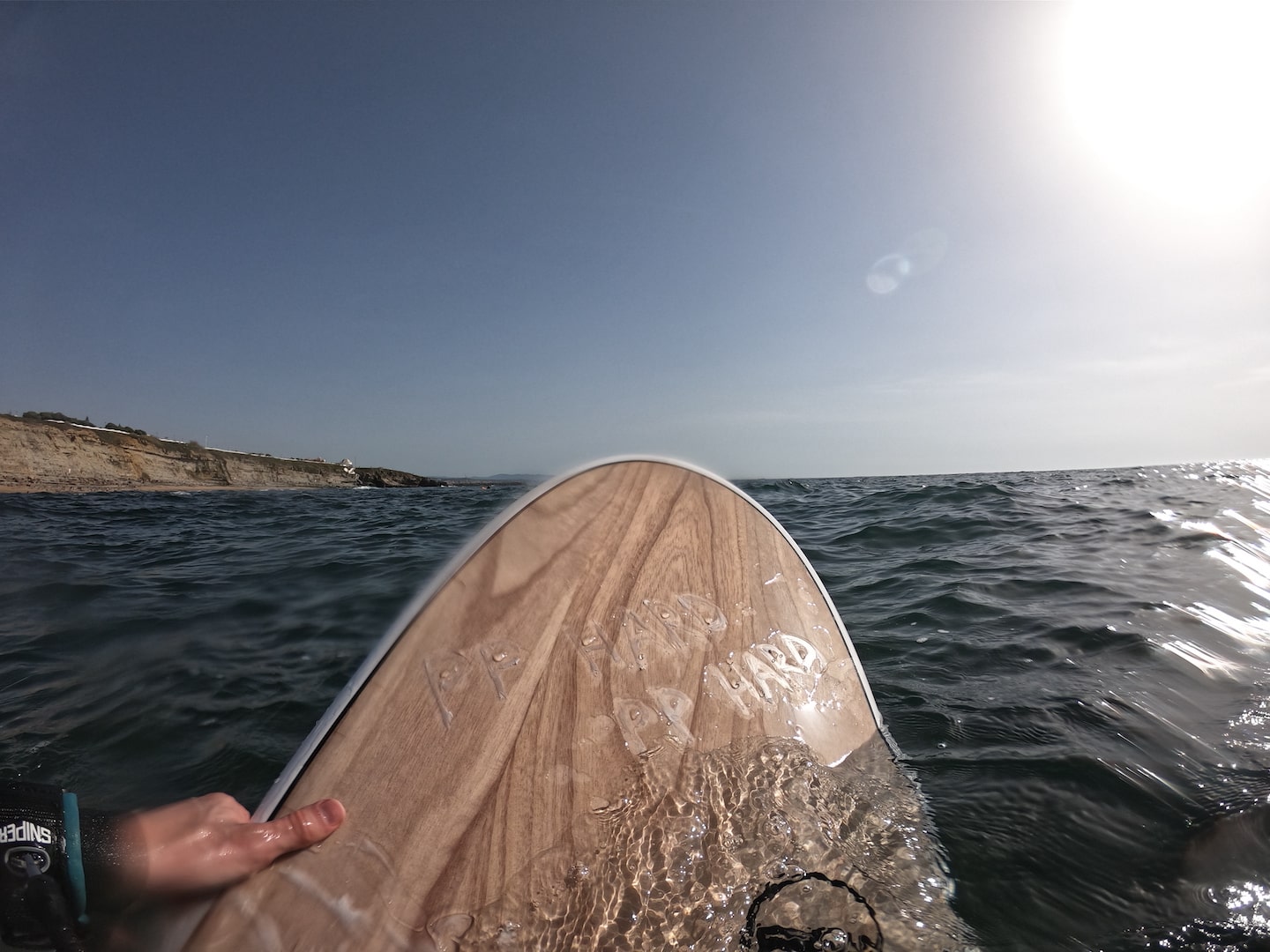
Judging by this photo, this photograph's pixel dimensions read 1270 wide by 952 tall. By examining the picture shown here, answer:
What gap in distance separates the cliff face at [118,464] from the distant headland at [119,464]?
18 millimetres

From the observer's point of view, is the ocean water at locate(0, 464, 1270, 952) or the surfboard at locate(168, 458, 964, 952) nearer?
the surfboard at locate(168, 458, 964, 952)

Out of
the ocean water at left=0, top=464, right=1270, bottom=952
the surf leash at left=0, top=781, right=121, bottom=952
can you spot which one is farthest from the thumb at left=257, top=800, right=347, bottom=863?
the ocean water at left=0, top=464, right=1270, bottom=952

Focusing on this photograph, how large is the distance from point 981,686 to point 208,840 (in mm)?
2652

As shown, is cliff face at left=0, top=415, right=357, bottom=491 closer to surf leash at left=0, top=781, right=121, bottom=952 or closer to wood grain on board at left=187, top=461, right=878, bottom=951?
surf leash at left=0, top=781, right=121, bottom=952

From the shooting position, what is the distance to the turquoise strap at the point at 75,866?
944mm

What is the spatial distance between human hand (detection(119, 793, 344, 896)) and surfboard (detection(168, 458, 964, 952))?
0.03 meters

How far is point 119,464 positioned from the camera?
57.1 ft

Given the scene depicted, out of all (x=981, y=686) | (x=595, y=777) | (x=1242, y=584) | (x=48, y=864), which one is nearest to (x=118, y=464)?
(x=48, y=864)

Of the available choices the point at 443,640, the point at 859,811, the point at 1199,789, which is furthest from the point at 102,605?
the point at 1199,789

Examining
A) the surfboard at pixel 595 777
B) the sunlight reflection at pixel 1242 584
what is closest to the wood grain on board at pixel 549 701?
the surfboard at pixel 595 777

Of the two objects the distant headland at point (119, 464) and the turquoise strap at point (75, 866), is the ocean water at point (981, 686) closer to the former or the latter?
the turquoise strap at point (75, 866)

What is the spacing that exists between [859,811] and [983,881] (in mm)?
286

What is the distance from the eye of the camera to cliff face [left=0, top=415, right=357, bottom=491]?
14734mm

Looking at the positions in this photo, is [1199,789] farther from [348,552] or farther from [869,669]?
[348,552]
